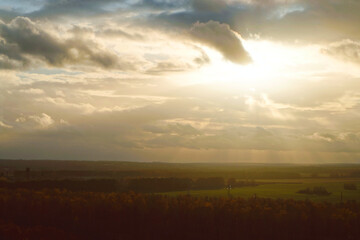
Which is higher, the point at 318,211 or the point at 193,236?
the point at 318,211

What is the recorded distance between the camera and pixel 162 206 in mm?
25359

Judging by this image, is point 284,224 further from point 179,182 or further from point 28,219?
point 179,182

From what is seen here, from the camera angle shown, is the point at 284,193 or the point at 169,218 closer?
the point at 169,218

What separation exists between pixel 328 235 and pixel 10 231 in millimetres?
15649

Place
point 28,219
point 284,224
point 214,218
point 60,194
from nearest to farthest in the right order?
point 284,224 → point 214,218 → point 28,219 → point 60,194

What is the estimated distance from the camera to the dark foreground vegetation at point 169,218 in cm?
2227

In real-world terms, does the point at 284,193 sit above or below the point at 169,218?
above

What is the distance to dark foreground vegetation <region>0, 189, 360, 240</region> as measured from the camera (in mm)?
22266

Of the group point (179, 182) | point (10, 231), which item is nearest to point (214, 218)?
point (10, 231)

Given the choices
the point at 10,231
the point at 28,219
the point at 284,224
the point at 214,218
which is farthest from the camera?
the point at 28,219

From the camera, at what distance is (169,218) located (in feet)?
81.5

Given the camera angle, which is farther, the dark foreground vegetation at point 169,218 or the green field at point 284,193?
the green field at point 284,193

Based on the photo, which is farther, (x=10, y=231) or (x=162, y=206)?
(x=162, y=206)

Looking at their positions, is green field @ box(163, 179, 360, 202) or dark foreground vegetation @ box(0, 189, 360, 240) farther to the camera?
green field @ box(163, 179, 360, 202)
